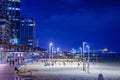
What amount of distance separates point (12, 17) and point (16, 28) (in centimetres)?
702

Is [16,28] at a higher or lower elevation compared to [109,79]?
higher

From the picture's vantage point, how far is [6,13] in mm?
191750

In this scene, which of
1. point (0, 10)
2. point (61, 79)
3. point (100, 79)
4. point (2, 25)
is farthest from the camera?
point (0, 10)

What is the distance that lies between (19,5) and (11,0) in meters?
7.65

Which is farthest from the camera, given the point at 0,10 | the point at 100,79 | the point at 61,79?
the point at 0,10

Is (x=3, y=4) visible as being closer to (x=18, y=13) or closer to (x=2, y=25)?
(x=18, y=13)

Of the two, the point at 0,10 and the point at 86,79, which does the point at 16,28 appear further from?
the point at 86,79

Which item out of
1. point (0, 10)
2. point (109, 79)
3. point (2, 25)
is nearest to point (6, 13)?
point (0, 10)

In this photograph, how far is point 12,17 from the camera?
196 meters

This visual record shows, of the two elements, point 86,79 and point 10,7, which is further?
point 10,7

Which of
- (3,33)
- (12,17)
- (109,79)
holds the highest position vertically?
(12,17)

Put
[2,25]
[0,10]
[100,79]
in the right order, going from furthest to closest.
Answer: [0,10] → [2,25] → [100,79]

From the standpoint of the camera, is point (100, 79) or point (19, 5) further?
point (19, 5)

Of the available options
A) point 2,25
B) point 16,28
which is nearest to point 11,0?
point 16,28
